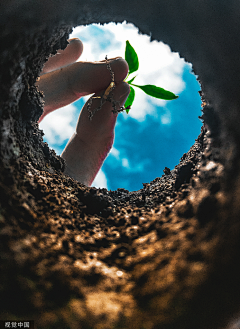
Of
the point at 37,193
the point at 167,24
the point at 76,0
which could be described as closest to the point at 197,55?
the point at 167,24

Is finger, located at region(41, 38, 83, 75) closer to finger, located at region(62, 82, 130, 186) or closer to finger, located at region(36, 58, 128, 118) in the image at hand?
finger, located at region(36, 58, 128, 118)

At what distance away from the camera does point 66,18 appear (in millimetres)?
331

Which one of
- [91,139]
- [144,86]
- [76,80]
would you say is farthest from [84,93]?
[144,86]

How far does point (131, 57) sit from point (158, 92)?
8.7 inches

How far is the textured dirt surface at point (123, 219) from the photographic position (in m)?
0.21

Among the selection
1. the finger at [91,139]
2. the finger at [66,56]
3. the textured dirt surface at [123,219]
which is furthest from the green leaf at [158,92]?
the textured dirt surface at [123,219]

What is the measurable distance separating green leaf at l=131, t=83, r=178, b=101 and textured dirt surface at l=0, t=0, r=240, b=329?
0.56 m

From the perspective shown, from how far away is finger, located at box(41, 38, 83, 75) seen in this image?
0.70m

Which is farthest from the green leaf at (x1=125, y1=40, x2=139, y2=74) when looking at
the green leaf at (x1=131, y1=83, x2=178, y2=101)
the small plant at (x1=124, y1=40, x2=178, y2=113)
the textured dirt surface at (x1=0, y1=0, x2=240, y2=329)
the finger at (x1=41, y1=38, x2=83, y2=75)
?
the textured dirt surface at (x1=0, y1=0, x2=240, y2=329)

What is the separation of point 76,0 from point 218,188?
357 mm

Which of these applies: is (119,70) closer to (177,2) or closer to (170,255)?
(177,2)

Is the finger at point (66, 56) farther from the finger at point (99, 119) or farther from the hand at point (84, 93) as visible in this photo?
the finger at point (99, 119)

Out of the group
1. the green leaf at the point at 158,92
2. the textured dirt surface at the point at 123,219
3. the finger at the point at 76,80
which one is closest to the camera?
the textured dirt surface at the point at 123,219

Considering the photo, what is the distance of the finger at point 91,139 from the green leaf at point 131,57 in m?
0.35
